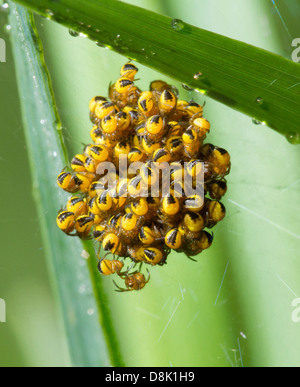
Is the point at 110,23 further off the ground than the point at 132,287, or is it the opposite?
the point at 110,23

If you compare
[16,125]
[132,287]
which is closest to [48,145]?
[16,125]

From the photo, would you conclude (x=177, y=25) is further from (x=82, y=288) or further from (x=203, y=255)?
(x=82, y=288)

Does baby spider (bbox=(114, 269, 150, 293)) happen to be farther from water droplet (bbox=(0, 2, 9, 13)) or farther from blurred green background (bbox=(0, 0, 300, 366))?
water droplet (bbox=(0, 2, 9, 13))

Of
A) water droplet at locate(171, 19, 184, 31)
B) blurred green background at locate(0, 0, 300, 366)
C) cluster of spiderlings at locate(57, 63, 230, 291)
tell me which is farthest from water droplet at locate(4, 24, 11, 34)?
water droplet at locate(171, 19, 184, 31)

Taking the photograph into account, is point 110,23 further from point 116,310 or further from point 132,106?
point 116,310

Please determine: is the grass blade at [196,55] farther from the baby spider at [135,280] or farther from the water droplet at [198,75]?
the baby spider at [135,280]

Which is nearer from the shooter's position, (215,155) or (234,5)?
(215,155)
